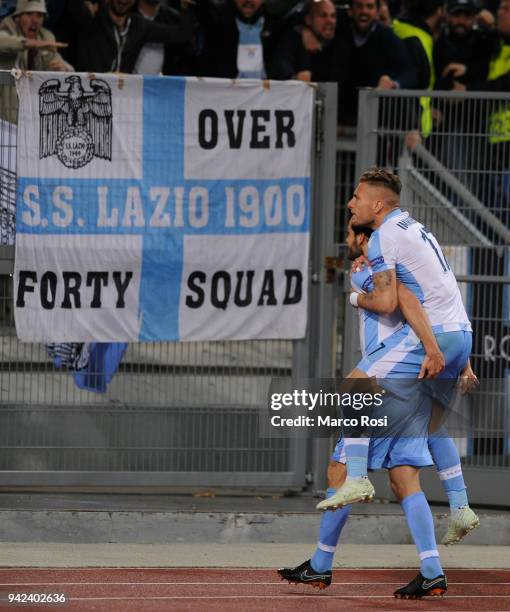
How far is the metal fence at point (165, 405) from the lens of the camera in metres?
9.19

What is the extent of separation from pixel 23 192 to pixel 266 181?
1664mm

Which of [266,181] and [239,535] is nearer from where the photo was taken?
[239,535]

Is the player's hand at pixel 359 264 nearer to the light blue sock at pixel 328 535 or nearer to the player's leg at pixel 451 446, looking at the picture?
the player's leg at pixel 451 446

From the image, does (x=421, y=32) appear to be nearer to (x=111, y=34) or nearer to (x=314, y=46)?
(x=314, y=46)

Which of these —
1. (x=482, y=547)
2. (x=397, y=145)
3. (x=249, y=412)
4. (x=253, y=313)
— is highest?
(x=397, y=145)

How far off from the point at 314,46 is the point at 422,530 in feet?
17.4

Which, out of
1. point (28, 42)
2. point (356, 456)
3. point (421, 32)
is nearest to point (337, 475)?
point (356, 456)

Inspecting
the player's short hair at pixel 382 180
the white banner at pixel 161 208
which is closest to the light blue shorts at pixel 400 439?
the player's short hair at pixel 382 180

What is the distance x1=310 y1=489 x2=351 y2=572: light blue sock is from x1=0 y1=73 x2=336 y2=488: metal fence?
2492 millimetres

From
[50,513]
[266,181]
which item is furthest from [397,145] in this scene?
[50,513]

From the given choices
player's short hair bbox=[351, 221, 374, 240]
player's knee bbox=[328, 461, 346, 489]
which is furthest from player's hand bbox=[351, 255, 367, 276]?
player's knee bbox=[328, 461, 346, 489]

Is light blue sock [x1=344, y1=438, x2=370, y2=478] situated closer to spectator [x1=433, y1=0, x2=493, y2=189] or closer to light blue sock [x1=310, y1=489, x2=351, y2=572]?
light blue sock [x1=310, y1=489, x2=351, y2=572]

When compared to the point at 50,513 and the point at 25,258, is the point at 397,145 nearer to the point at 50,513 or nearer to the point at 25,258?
the point at 25,258

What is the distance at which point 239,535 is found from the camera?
28.7ft
